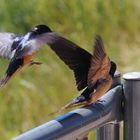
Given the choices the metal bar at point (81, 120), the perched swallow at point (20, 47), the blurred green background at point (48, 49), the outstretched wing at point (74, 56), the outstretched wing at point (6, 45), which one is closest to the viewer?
the metal bar at point (81, 120)

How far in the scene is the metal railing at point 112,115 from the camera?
933 mm

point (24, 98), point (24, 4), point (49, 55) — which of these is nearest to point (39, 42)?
point (24, 98)

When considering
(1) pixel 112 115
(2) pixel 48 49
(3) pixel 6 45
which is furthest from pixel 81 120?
(2) pixel 48 49

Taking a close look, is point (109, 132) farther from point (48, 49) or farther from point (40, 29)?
point (48, 49)

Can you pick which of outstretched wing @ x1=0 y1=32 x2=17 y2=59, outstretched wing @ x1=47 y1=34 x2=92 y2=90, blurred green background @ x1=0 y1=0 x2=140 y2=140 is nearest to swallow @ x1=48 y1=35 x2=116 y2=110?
outstretched wing @ x1=47 y1=34 x2=92 y2=90

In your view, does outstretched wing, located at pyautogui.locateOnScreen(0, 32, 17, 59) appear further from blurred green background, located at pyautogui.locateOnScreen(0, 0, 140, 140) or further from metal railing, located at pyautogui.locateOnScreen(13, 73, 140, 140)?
blurred green background, located at pyautogui.locateOnScreen(0, 0, 140, 140)

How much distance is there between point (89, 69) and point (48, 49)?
177 cm

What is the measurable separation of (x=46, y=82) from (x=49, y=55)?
0.17 m

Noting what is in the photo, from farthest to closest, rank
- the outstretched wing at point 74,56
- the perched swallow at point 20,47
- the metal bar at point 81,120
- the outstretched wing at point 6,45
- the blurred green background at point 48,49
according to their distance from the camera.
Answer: the blurred green background at point 48,49, the outstretched wing at point 6,45, the perched swallow at point 20,47, the outstretched wing at point 74,56, the metal bar at point 81,120

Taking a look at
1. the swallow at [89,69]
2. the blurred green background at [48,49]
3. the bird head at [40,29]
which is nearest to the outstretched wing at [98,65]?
the swallow at [89,69]

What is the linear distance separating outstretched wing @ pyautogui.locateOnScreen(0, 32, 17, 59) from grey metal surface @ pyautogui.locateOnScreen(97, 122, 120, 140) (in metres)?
0.29

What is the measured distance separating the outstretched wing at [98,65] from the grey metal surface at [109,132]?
9 cm

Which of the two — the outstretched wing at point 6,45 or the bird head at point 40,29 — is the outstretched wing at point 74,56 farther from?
the outstretched wing at point 6,45

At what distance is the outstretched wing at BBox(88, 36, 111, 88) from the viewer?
1.02m
